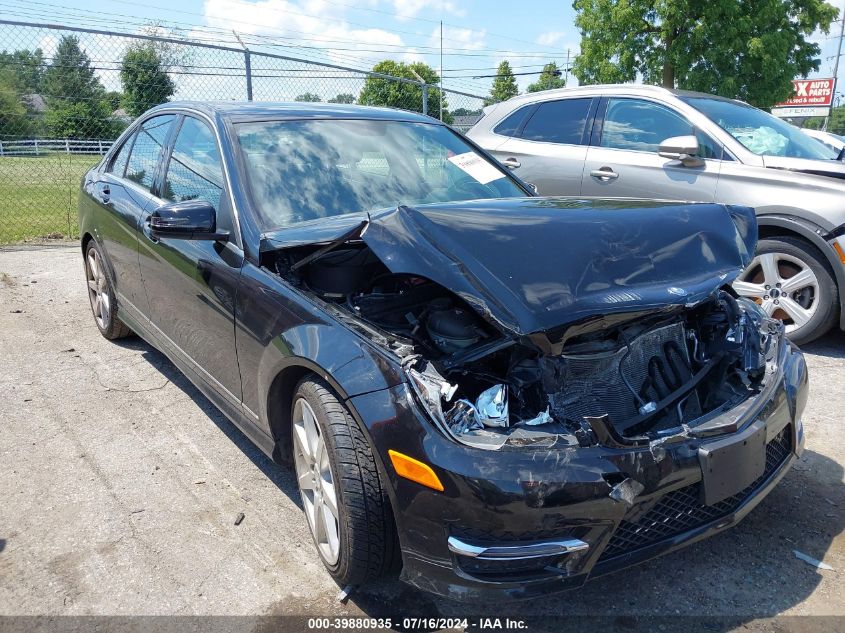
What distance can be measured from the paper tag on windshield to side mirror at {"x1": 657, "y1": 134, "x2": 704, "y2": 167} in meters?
1.87

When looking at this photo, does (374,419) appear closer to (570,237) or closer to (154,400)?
(570,237)

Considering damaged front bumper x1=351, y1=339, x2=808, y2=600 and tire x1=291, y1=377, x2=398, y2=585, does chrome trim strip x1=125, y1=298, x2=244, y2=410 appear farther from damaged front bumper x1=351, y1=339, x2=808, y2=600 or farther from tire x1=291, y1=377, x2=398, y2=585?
damaged front bumper x1=351, y1=339, x2=808, y2=600

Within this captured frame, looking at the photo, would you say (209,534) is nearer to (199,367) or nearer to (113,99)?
(199,367)

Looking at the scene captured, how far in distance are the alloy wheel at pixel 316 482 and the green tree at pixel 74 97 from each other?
23.5 ft

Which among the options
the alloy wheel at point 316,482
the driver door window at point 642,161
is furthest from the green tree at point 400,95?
the alloy wheel at point 316,482

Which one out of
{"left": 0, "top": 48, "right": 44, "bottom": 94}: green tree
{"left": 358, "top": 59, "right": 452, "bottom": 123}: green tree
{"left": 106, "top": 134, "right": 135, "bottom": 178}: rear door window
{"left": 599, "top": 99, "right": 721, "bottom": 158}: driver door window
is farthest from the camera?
{"left": 358, "top": 59, "right": 452, "bottom": 123}: green tree

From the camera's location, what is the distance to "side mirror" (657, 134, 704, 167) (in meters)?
4.97

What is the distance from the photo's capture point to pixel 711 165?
5086 mm

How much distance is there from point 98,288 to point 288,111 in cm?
249

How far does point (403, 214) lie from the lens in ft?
7.80

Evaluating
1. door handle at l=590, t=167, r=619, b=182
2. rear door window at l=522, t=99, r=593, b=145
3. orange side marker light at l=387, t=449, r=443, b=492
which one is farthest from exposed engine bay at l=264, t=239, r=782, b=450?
rear door window at l=522, t=99, r=593, b=145

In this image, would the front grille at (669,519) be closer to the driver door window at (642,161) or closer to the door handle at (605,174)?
the driver door window at (642,161)

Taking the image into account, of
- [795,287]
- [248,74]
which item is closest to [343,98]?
[248,74]

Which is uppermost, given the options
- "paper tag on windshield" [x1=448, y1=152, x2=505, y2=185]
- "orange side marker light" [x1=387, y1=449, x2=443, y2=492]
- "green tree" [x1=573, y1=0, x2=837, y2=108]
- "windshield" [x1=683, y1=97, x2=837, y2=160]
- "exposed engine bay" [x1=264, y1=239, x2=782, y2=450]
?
"green tree" [x1=573, y1=0, x2=837, y2=108]
